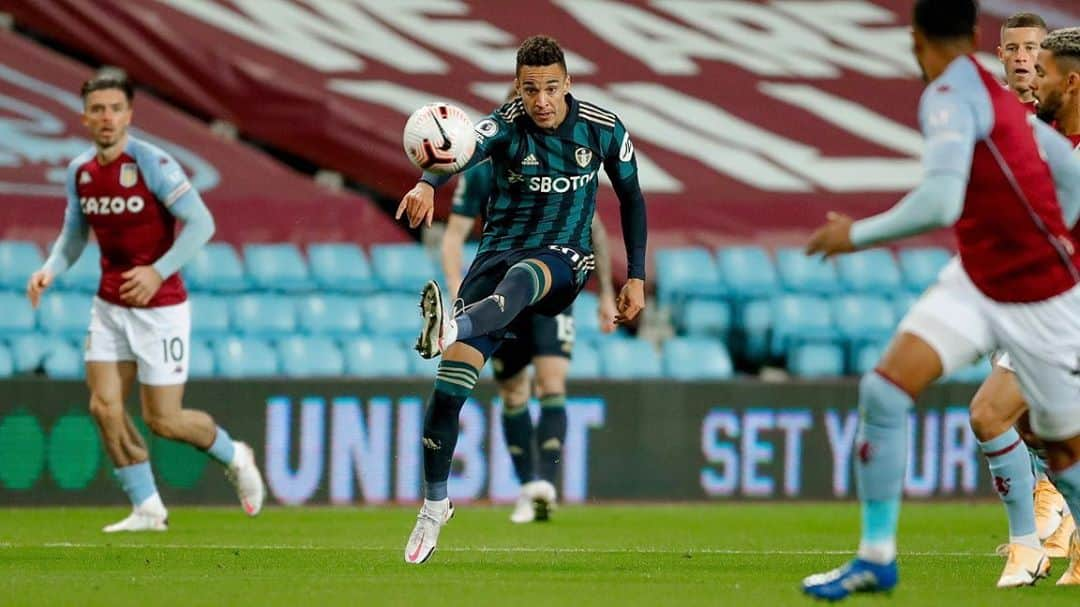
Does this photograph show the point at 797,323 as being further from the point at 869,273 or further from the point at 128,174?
the point at 128,174

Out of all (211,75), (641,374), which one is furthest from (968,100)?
(211,75)

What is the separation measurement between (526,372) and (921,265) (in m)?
5.96

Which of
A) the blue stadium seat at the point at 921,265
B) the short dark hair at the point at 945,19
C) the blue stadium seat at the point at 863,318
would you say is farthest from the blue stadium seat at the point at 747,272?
the short dark hair at the point at 945,19

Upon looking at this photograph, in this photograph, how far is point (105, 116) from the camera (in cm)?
979

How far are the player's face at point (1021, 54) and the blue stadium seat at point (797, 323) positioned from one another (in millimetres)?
6154

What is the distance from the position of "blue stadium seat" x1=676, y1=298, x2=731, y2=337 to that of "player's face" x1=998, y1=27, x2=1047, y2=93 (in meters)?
6.43

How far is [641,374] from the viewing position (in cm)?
1387

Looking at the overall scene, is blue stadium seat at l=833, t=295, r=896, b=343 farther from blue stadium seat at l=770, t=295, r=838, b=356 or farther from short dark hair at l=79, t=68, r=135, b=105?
short dark hair at l=79, t=68, r=135, b=105

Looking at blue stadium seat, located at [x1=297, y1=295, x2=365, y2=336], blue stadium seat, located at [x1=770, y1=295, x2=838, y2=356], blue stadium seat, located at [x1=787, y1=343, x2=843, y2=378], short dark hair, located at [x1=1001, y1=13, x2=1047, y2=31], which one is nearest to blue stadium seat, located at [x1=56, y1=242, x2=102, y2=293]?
blue stadium seat, located at [x1=297, y1=295, x2=365, y2=336]

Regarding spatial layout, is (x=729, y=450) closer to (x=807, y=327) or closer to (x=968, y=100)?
(x=807, y=327)

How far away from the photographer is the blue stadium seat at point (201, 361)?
42.1ft

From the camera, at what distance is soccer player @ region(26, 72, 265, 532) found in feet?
32.2

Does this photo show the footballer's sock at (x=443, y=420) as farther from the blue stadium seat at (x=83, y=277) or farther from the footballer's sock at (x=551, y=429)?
the blue stadium seat at (x=83, y=277)

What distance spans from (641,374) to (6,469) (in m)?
4.67
